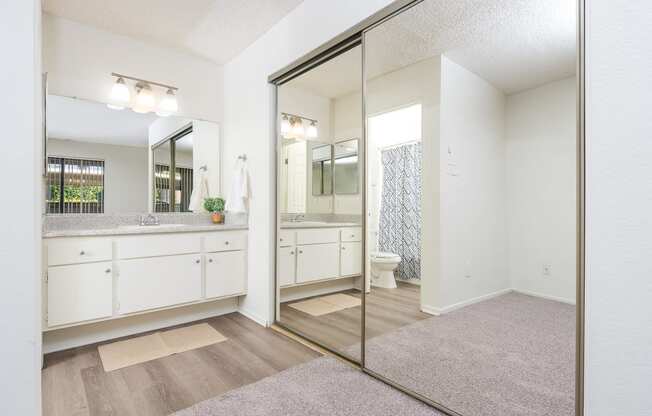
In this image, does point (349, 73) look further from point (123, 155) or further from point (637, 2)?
point (123, 155)

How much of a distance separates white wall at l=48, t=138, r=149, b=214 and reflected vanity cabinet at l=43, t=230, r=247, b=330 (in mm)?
595

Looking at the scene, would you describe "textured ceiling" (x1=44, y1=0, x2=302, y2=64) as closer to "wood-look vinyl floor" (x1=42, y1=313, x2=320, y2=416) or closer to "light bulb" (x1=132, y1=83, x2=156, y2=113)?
"light bulb" (x1=132, y1=83, x2=156, y2=113)

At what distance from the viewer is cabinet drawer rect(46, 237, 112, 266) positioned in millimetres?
2244

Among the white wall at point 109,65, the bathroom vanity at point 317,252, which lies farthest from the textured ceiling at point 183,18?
the bathroom vanity at point 317,252

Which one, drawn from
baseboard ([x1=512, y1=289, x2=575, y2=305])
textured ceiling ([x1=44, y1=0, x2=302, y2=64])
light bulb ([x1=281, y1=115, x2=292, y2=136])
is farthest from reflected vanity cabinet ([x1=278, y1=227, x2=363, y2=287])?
textured ceiling ([x1=44, y1=0, x2=302, y2=64])

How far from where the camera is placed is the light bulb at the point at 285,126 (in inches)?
112

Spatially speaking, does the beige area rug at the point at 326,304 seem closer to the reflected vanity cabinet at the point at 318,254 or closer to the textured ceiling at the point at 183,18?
the reflected vanity cabinet at the point at 318,254

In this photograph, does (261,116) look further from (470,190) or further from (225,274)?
(470,190)

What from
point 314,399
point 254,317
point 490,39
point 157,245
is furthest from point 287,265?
point 490,39

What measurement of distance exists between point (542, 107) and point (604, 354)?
950 mm

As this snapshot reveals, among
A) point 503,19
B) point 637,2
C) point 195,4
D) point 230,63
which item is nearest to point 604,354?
A: point 637,2

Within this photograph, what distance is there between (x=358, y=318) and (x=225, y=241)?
55.7 inches

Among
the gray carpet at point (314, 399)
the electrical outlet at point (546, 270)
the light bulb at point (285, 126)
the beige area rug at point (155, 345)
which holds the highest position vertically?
the light bulb at point (285, 126)

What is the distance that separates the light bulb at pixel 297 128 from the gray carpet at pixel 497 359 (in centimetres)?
171
